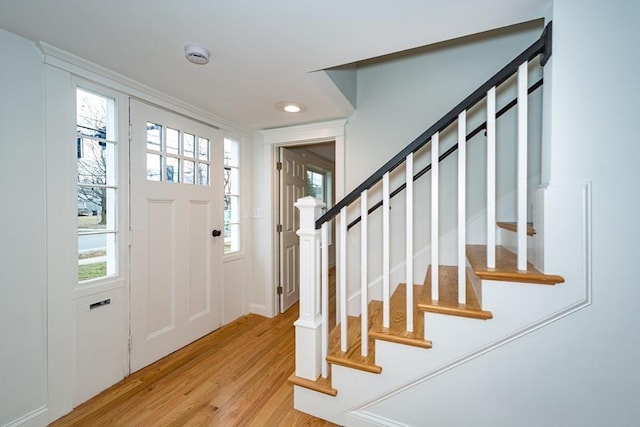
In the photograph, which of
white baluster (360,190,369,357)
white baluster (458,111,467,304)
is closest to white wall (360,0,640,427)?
white baluster (458,111,467,304)

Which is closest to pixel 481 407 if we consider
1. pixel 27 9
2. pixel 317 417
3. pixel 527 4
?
pixel 317 417

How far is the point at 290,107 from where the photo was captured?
7.42ft

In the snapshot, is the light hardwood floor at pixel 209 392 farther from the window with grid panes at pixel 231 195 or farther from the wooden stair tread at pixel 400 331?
the window with grid panes at pixel 231 195

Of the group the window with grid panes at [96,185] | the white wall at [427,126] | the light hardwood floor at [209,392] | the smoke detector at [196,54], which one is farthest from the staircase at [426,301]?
the window with grid panes at [96,185]

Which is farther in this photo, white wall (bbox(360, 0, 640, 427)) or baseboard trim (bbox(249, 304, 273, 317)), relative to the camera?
baseboard trim (bbox(249, 304, 273, 317))

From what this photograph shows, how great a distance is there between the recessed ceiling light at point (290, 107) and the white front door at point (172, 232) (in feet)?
2.44

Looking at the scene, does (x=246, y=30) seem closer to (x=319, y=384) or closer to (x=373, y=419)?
(x=319, y=384)

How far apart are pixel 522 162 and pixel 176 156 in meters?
2.37

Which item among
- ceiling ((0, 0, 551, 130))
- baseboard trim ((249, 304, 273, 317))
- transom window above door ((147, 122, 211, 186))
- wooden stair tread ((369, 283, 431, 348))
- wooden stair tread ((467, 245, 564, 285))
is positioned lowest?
baseboard trim ((249, 304, 273, 317))

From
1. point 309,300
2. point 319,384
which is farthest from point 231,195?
point 319,384

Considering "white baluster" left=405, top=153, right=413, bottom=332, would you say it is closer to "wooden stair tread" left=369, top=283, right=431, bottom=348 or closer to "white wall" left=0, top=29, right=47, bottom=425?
"wooden stair tread" left=369, top=283, right=431, bottom=348

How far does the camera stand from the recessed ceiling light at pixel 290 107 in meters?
2.20

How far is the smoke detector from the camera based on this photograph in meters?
1.45

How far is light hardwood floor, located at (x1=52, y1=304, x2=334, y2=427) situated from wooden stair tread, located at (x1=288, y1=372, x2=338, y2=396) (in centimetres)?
20
